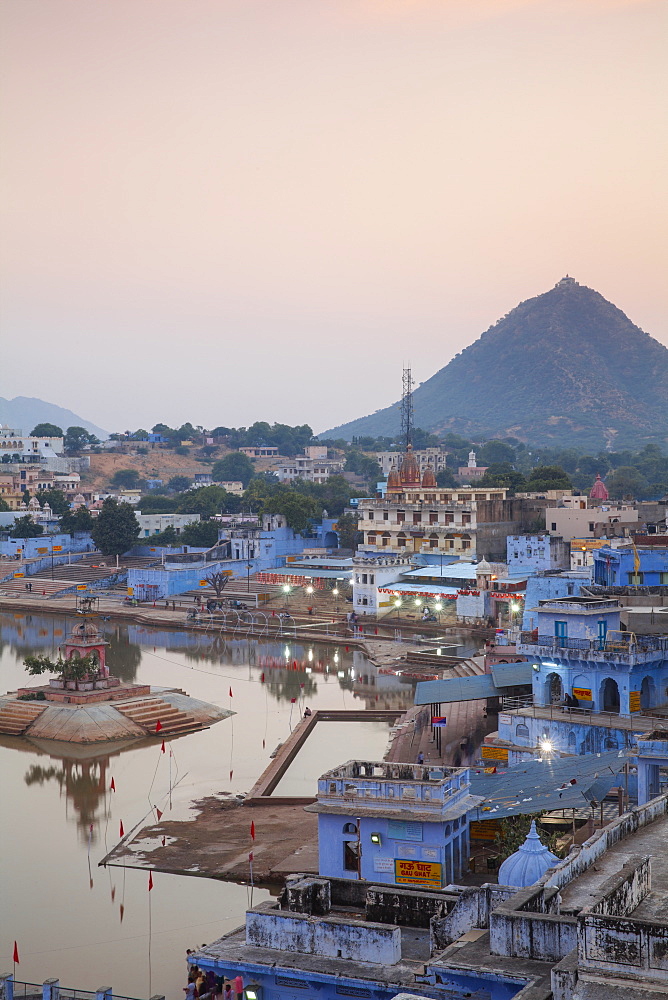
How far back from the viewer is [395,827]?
647 inches

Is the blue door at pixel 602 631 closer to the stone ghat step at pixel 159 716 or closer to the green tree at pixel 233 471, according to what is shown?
the stone ghat step at pixel 159 716

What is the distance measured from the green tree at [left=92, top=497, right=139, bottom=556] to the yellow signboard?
5897 centimetres

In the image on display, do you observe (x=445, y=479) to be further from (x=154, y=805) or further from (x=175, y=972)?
(x=175, y=972)

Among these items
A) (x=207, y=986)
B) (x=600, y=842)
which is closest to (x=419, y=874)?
(x=207, y=986)

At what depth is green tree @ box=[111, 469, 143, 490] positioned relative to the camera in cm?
13035

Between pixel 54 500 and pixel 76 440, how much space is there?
5781 cm

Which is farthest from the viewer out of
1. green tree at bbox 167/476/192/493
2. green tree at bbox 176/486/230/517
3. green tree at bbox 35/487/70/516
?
green tree at bbox 167/476/192/493

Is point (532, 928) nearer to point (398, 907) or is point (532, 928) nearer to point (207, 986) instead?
point (398, 907)

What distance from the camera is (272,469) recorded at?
137625 millimetres

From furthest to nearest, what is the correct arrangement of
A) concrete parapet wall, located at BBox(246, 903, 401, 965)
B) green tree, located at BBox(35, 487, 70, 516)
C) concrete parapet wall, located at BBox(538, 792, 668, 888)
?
green tree, located at BBox(35, 487, 70, 516), concrete parapet wall, located at BBox(246, 903, 401, 965), concrete parapet wall, located at BBox(538, 792, 668, 888)

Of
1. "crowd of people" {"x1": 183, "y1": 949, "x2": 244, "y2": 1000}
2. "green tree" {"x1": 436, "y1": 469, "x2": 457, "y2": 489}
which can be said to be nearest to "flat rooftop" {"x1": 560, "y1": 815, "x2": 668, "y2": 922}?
"crowd of people" {"x1": 183, "y1": 949, "x2": 244, "y2": 1000}

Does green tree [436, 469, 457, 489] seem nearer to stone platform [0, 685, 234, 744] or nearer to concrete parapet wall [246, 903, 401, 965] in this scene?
stone platform [0, 685, 234, 744]

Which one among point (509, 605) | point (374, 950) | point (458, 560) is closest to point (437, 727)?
point (374, 950)

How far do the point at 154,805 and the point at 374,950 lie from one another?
15463 millimetres
